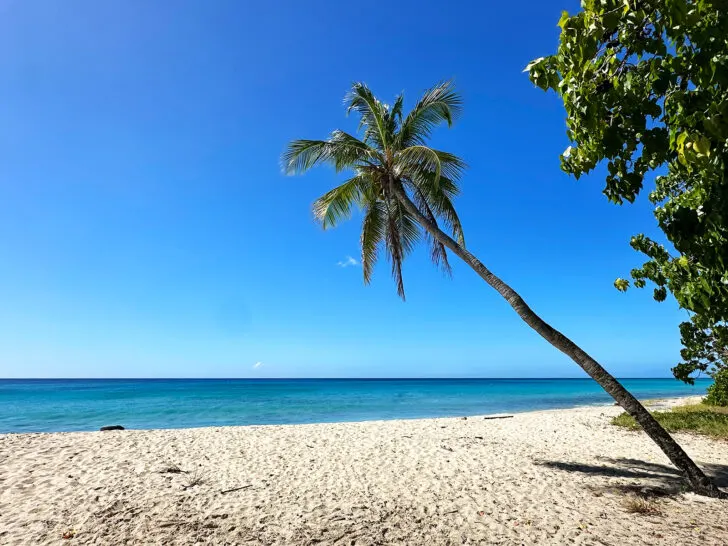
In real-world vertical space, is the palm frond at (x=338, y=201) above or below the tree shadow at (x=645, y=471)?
above

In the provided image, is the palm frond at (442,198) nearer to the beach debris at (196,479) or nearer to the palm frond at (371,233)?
the palm frond at (371,233)

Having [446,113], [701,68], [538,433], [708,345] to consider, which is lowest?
[538,433]

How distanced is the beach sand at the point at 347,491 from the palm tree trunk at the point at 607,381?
40 cm

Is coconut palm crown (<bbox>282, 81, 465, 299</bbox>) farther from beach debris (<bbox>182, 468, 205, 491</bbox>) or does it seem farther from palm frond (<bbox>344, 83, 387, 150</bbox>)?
beach debris (<bbox>182, 468, 205, 491</bbox>)

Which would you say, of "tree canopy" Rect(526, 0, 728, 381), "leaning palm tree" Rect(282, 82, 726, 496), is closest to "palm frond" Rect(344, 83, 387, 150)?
"leaning palm tree" Rect(282, 82, 726, 496)

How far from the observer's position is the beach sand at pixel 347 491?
4.83 meters

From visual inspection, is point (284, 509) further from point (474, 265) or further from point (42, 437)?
point (42, 437)

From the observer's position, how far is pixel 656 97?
2822 millimetres

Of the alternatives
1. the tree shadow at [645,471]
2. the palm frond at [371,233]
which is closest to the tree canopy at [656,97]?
the tree shadow at [645,471]

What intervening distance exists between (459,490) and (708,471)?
198 inches

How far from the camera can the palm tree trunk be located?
20.2ft

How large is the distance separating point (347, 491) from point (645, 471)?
18.4 ft

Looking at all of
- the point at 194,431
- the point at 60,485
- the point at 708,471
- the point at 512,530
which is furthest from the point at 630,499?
the point at 194,431

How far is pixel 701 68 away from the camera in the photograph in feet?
7.32
